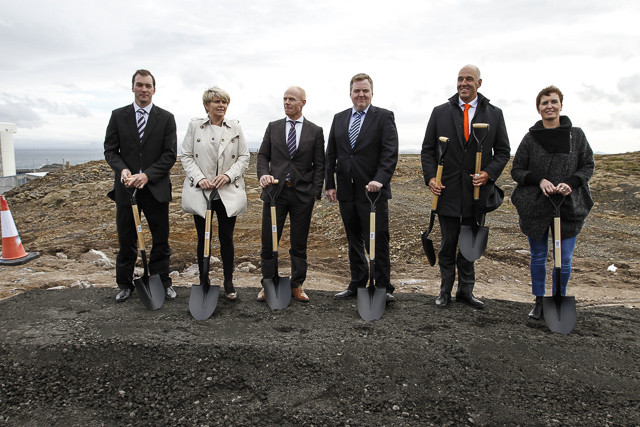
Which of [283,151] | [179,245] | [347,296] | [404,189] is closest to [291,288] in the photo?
[347,296]

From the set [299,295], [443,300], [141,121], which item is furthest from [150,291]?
[443,300]

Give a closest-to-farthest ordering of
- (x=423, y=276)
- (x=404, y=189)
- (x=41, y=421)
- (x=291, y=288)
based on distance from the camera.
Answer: (x=41, y=421), (x=291, y=288), (x=423, y=276), (x=404, y=189)

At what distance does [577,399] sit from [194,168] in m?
3.90

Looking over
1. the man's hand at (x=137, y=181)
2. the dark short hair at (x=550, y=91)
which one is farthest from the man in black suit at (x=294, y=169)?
the dark short hair at (x=550, y=91)

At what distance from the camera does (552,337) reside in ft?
12.7

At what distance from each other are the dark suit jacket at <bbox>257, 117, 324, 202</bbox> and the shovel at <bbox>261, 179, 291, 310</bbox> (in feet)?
0.70

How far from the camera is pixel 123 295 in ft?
15.5

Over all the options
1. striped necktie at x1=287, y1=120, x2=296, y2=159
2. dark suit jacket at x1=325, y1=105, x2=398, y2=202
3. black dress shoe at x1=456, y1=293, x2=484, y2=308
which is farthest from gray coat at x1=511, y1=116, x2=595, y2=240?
striped necktie at x1=287, y1=120, x2=296, y2=159

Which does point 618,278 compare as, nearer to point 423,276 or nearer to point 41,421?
point 423,276

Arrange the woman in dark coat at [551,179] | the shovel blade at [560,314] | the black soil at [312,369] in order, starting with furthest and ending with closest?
the woman in dark coat at [551,179] → the shovel blade at [560,314] → the black soil at [312,369]

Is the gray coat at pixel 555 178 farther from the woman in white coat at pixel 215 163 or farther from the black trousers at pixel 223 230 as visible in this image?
the black trousers at pixel 223 230

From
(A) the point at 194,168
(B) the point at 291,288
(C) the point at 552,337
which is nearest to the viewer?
(C) the point at 552,337

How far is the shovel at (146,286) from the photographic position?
4.44 meters

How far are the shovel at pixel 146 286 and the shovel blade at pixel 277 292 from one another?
3.59 feet
